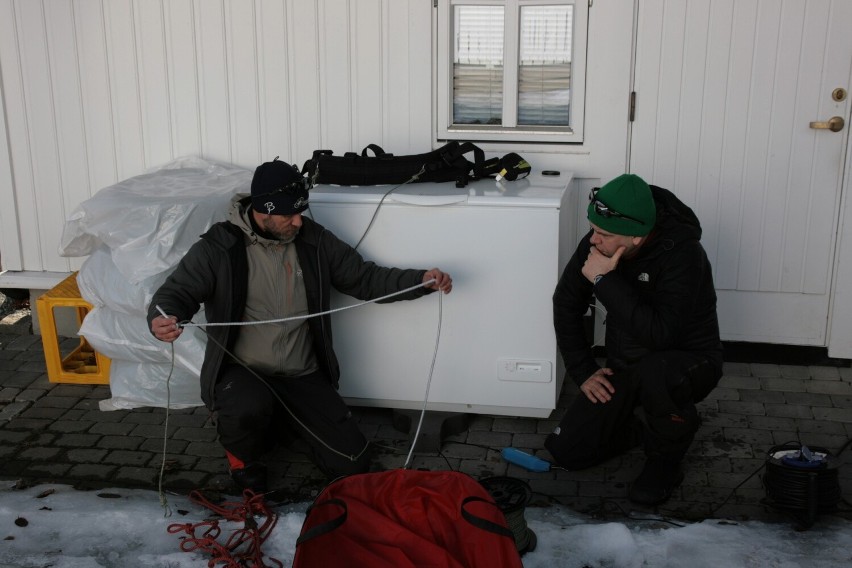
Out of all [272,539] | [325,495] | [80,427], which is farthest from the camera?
[80,427]

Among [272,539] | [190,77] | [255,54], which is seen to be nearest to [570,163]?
[255,54]

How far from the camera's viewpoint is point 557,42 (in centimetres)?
532

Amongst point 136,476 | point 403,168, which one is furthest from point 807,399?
point 136,476

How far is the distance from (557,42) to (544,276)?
5.05 feet

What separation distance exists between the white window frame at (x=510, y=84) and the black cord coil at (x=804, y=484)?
2196 mm

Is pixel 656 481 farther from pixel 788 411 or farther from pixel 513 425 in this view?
pixel 788 411

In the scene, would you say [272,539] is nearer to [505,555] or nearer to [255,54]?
[505,555]

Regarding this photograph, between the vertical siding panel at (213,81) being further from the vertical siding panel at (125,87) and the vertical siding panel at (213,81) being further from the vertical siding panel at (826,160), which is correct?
the vertical siding panel at (826,160)

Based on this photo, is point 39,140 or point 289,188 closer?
point 289,188

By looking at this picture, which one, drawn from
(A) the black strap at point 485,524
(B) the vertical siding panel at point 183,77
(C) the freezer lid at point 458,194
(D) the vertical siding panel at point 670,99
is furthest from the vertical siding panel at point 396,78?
(A) the black strap at point 485,524

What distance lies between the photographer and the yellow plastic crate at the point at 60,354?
5.40 m

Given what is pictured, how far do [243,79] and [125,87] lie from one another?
77cm

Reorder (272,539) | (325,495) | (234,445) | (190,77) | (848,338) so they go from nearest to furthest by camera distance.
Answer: (325,495)
(272,539)
(234,445)
(848,338)
(190,77)

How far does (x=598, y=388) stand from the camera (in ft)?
14.5
